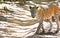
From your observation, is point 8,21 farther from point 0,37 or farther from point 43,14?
point 43,14

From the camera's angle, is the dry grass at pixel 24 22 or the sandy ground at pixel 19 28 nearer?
the sandy ground at pixel 19 28

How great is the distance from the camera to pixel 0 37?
8078mm

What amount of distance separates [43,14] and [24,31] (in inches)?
61.6

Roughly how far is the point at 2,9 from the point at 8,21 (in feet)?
11.0

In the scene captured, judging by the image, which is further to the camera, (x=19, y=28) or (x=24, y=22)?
(x=24, y=22)

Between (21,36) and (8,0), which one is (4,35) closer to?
(21,36)

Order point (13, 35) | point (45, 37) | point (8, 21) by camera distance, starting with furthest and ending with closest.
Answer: point (8, 21) → point (13, 35) → point (45, 37)

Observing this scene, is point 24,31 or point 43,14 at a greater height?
point 43,14

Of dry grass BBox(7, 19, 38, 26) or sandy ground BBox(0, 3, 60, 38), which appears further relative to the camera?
dry grass BBox(7, 19, 38, 26)

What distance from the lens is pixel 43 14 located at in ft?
25.3

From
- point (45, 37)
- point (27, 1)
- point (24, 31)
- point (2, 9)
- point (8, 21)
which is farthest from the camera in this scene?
point (27, 1)

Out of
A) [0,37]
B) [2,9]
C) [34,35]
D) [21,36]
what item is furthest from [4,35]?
[2,9]

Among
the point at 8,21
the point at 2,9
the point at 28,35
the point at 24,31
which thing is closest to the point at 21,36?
the point at 28,35

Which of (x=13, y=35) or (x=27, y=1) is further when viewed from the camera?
(x=27, y=1)
